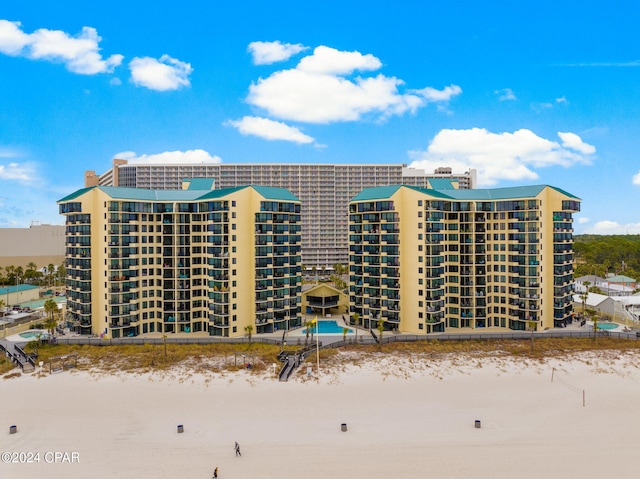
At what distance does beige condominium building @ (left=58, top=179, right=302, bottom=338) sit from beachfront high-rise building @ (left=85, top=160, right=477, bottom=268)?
97213 mm

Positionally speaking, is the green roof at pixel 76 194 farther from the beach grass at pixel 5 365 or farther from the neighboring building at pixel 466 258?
the neighboring building at pixel 466 258

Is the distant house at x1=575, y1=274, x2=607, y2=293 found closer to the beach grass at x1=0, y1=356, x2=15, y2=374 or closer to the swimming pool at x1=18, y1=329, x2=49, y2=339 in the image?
the swimming pool at x1=18, y1=329, x2=49, y2=339

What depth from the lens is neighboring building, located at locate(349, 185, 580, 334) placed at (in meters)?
77.3

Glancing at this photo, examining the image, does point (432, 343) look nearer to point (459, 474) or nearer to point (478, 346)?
point (478, 346)

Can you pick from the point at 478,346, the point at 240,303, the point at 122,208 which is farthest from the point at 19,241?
the point at 478,346

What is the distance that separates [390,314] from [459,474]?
44.5 metres

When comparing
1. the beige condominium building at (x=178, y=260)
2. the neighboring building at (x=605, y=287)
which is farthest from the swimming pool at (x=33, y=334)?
the neighboring building at (x=605, y=287)

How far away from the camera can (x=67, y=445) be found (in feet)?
132

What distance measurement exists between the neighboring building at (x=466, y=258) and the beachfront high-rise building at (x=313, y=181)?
95.8 m

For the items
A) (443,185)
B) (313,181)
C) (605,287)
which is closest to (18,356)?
(443,185)

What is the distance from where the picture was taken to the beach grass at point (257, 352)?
6188cm

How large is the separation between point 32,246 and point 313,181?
122141mm

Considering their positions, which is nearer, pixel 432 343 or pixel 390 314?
pixel 432 343

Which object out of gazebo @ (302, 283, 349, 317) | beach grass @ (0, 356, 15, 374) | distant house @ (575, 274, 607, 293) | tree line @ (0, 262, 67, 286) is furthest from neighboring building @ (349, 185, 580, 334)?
tree line @ (0, 262, 67, 286)
